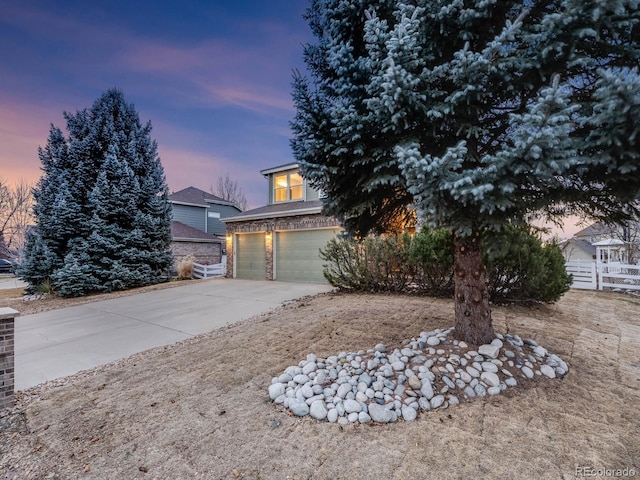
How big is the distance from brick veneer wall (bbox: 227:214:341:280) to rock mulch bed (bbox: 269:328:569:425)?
7.29 meters

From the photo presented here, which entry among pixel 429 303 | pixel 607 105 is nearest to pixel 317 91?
pixel 607 105

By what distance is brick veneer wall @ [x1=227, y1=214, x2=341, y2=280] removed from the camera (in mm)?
11016

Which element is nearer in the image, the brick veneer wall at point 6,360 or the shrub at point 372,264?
the brick veneer wall at point 6,360

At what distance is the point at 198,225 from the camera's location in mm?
20266

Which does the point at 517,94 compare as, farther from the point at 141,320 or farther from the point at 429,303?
the point at 141,320

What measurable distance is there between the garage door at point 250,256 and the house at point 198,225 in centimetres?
382

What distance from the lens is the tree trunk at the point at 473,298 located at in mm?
3131

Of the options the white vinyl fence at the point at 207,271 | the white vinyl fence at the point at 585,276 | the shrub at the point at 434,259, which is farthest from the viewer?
the white vinyl fence at the point at 207,271

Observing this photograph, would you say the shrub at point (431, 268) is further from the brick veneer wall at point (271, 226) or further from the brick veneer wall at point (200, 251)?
the brick veneer wall at point (200, 251)

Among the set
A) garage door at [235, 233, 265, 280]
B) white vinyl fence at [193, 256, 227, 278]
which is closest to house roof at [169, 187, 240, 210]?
white vinyl fence at [193, 256, 227, 278]

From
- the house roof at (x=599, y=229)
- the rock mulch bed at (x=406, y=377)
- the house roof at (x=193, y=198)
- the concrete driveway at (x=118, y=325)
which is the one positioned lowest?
the concrete driveway at (x=118, y=325)

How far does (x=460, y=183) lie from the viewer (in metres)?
1.94

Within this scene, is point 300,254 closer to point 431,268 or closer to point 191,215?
point 431,268

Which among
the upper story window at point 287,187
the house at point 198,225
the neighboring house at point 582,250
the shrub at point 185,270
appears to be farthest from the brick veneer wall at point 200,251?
the neighboring house at point 582,250
